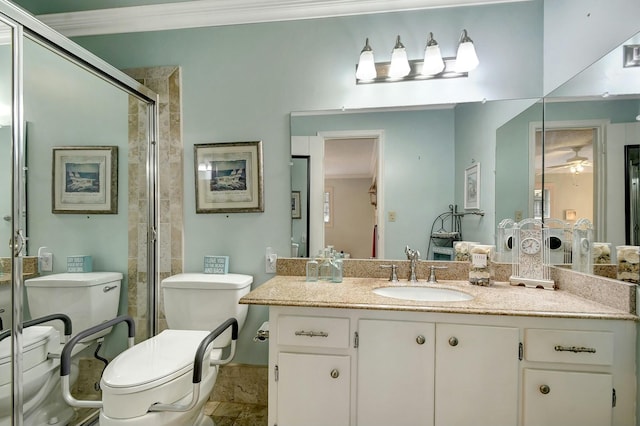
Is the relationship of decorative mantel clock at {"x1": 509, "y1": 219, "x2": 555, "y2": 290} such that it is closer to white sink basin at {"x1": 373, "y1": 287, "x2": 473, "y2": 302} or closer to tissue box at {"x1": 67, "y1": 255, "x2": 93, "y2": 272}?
white sink basin at {"x1": 373, "y1": 287, "x2": 473, "y2": 302}

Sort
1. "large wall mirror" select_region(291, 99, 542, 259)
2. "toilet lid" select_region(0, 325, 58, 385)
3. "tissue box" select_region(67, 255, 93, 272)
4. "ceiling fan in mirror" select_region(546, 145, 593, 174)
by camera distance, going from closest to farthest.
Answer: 1. "toilet lid" select_region(0, 325, 58, 385)
2. "ceiling fan in mirror" select_region(546, 145, 593, 174)
3. "tissue box" select_region(67, 255, 93, 272)
4. "large wall mirror" select_region(291, 99, 542, 259)

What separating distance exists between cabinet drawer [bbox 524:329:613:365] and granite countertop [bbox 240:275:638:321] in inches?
3.4

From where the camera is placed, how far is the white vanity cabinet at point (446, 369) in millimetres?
1186

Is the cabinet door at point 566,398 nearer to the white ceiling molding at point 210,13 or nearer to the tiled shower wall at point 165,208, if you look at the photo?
the tiled shower wall at point 165,208

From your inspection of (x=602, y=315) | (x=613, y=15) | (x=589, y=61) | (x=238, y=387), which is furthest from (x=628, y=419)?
(x=238, y=387)

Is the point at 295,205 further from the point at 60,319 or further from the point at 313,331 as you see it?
the point at 60,319

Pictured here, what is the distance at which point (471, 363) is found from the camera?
1.25m

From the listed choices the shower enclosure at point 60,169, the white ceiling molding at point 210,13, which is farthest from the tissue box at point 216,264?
the white ceiling molding at point 210,13

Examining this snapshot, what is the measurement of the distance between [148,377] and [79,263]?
87cm

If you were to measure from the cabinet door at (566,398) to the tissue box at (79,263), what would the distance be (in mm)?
2169

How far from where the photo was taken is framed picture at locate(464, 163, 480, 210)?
1.78 m

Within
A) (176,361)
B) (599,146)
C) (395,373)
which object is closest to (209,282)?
(176,361)

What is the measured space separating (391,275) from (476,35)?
56.8 inches

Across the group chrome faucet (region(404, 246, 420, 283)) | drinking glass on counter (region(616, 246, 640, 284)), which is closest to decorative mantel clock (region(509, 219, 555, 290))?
drinking glass on counter (region(616, 246, 640, 284))
